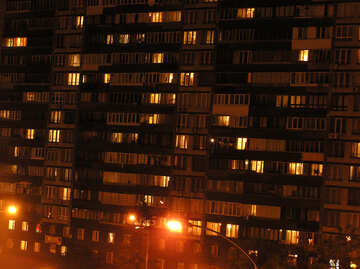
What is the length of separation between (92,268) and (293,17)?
1532 inches

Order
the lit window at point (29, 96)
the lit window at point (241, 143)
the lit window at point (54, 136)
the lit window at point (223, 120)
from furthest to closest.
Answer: the lit window at point (29, 96) < the lit window at point (54, 136) < the lit window at point (223, 120) < the lit window at point (241, 143)

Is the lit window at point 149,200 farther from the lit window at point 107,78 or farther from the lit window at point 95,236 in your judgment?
the lit window at point 107,78

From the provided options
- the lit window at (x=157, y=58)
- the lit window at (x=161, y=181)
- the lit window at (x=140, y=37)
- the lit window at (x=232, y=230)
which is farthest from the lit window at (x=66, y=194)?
the lit window at (x=232, y=230)

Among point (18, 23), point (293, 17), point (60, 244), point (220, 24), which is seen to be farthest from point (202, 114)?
point (18, 23)

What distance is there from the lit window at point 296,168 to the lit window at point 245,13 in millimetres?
17775

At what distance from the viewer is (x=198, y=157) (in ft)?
229

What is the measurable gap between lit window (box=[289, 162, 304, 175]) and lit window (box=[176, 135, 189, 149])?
1246cm

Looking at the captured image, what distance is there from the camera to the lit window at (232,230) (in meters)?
67.8

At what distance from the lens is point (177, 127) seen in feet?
233

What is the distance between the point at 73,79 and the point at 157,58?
12.4 metres

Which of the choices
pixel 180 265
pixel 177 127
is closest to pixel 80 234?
pixel 180 265

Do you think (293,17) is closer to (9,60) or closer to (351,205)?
(351,205)

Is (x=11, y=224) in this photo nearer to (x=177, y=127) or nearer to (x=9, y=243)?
(x=9, y=243)

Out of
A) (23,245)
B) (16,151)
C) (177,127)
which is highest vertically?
(177,127)
